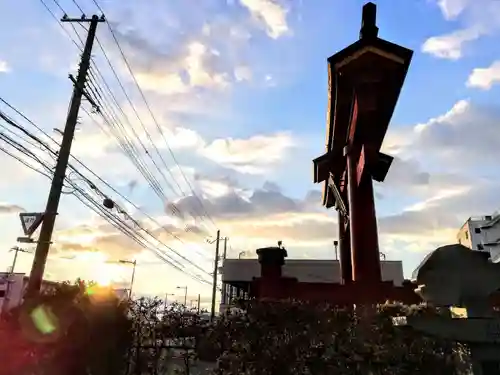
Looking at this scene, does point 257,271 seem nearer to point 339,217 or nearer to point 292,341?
point 339,217

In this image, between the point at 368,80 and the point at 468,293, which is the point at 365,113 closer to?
the point at 368,80

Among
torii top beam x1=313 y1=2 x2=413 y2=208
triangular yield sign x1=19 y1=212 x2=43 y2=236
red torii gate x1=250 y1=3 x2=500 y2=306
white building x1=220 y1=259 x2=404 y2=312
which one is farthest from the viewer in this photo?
white building x1=220 y1=259 x2=404 y2=312

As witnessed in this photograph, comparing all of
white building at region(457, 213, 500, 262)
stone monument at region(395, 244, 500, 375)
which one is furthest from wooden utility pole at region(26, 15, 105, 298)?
white building at region(457, 213, 500, 262)

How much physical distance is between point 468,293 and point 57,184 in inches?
432

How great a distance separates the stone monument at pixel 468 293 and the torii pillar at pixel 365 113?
255 inches

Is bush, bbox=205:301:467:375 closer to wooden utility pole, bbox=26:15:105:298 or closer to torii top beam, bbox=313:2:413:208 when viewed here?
torii top beam, bbox=313:2:413:208

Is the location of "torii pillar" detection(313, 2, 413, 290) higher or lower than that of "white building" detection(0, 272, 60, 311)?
higher

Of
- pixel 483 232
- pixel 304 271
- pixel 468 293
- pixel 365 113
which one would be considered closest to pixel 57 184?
pixel 365 113

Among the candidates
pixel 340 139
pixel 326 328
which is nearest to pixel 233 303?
pixel 326 328

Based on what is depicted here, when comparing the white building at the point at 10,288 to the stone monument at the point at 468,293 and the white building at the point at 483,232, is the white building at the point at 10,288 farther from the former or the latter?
the white building at the point at 483,232

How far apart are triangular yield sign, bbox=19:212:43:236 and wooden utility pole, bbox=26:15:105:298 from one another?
0.27 metres

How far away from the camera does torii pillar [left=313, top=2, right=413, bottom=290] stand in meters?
9.49

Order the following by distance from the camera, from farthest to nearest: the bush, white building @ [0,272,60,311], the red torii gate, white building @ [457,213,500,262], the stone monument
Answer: white building @ [457,213,500,262]
white building @ [0,272,60,311]
the red torii gate
the bush
the stone monument

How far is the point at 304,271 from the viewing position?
34844 mm
